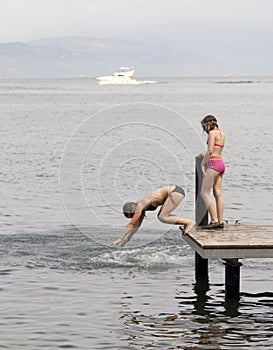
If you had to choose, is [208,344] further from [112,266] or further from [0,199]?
[0,199]

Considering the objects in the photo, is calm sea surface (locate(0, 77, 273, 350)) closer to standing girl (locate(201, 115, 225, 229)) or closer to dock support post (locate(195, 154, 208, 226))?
dock support post (locate(195, 154, 208, 226))

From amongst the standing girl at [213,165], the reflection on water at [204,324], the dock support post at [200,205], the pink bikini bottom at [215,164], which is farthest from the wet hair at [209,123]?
the reflection on water at [204,324]

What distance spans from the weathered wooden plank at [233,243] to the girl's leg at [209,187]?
0.63m

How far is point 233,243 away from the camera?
14.4m

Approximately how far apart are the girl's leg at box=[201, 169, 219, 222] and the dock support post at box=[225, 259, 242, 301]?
1.29m

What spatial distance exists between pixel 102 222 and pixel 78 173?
10857mm

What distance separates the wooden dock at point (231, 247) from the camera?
1429 cm

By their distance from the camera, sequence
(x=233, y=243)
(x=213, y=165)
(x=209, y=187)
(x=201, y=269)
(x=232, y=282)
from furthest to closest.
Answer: (x=201, y=269) < (x=209, y=187) < (x=213, y=165) < (x=232, y=282) < (x=233, y=243)

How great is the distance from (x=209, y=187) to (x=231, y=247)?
198 cm

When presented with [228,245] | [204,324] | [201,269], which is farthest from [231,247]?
[201,269]

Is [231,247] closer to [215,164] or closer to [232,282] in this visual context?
[232,282]

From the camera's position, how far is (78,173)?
33.9m

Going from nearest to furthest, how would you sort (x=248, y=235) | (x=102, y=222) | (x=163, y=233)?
(x=248, y=235), (x=163, y=233), (x=102, y=222)

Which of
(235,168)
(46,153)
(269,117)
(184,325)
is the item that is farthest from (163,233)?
(269,117)
